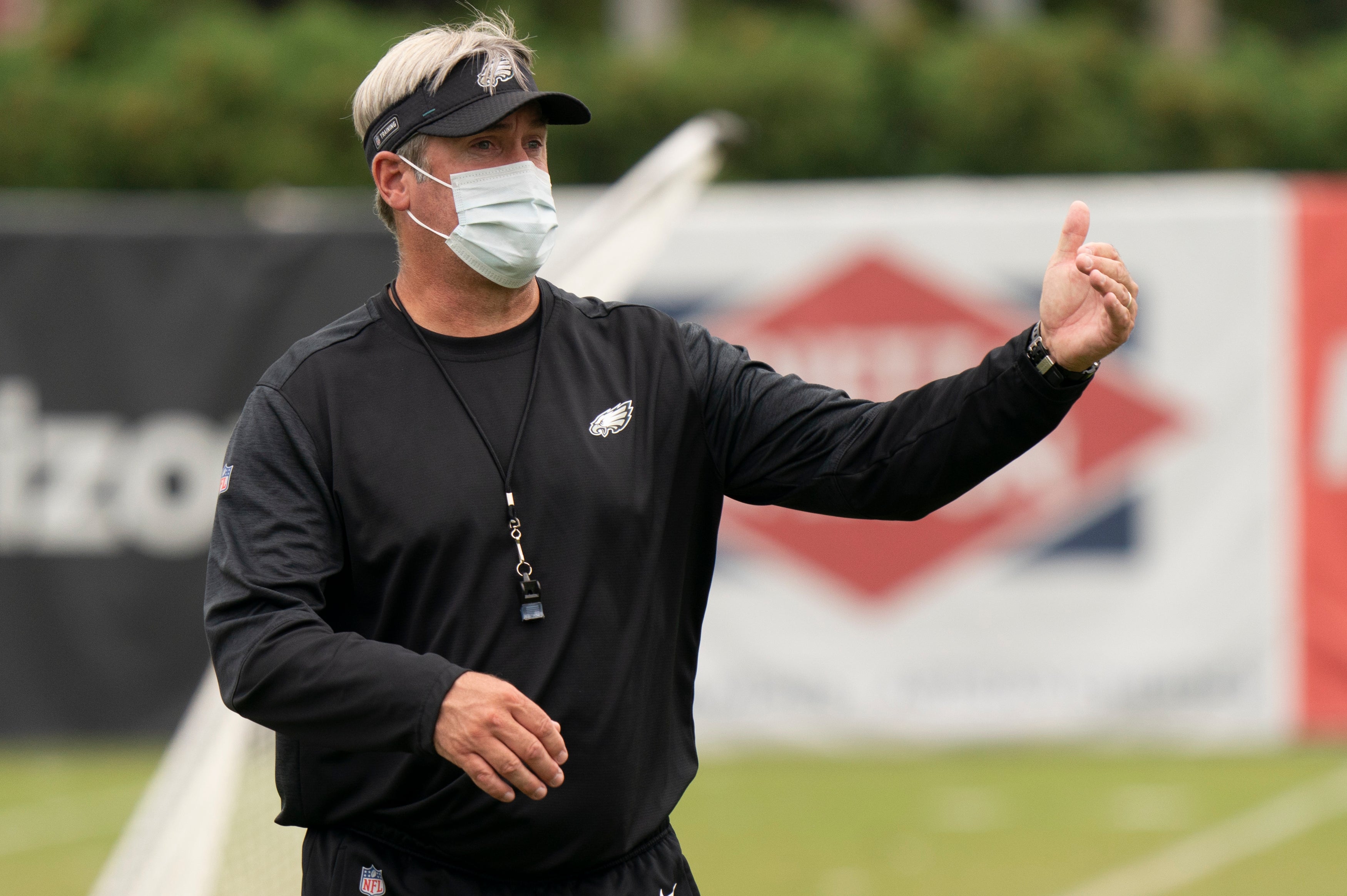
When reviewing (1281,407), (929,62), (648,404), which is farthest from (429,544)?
(929,62)

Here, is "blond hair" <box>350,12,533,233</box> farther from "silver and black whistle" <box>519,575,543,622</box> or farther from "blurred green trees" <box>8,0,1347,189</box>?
"blurred green trees" <box>8,0,1347,189</box>

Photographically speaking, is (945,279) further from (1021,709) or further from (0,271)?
(0,271)

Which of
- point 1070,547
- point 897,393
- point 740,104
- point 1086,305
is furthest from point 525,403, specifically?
point 740,104

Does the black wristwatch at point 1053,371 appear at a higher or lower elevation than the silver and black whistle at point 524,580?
higher

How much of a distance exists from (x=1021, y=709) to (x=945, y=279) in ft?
7.39

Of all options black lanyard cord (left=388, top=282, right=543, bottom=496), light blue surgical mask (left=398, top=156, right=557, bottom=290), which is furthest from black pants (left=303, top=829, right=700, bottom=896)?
light blue surgical mask (left=398, top=156, right=557, bottom=290)

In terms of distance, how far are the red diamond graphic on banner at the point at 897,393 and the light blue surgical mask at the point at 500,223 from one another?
6.08 meters

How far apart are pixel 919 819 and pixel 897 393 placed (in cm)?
Answer: 235

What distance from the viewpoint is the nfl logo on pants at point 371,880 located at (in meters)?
2.84

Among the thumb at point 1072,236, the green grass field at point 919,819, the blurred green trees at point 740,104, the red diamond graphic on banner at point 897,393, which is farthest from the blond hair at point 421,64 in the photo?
the blurred green trees at point 740,104

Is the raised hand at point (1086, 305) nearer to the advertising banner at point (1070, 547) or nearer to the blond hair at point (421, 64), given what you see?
the blond hair at point (421, 64)

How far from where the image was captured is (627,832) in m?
2.85

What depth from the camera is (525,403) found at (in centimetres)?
284

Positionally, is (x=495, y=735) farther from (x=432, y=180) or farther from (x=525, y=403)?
(x=432, y=180)
